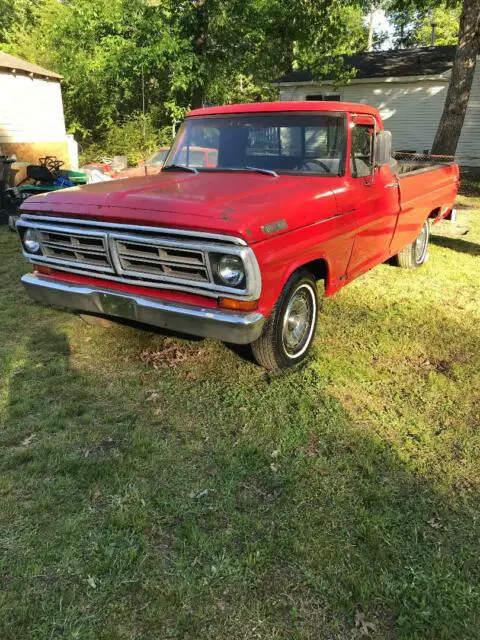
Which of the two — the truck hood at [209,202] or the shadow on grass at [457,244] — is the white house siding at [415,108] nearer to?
the shadow on grass at [457,244]

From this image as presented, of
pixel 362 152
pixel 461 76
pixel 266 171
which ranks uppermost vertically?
pixel 461 76

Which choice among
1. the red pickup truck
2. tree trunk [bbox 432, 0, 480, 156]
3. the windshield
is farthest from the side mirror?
tree trunk [bbox 432, 0, 480, 156]

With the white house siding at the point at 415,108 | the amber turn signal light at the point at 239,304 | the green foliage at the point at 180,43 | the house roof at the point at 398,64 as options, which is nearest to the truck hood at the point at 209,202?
the amber turn signal light at the point at 239,304

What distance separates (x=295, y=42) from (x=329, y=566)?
18749 mm

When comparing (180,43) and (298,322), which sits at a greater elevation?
(180,43)

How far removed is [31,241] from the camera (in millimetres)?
4008

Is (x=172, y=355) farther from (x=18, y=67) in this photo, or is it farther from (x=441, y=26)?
(x=441, y=26)

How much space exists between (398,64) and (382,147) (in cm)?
1961

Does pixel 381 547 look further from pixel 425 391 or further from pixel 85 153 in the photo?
pixel 85 153

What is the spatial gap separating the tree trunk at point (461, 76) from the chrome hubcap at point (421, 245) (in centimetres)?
737

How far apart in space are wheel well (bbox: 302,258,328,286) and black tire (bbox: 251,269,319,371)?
0.06 meters

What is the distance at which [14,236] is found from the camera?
8.40m

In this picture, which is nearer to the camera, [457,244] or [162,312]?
[162,312]

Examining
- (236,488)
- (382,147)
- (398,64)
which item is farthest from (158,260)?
(398,64)
